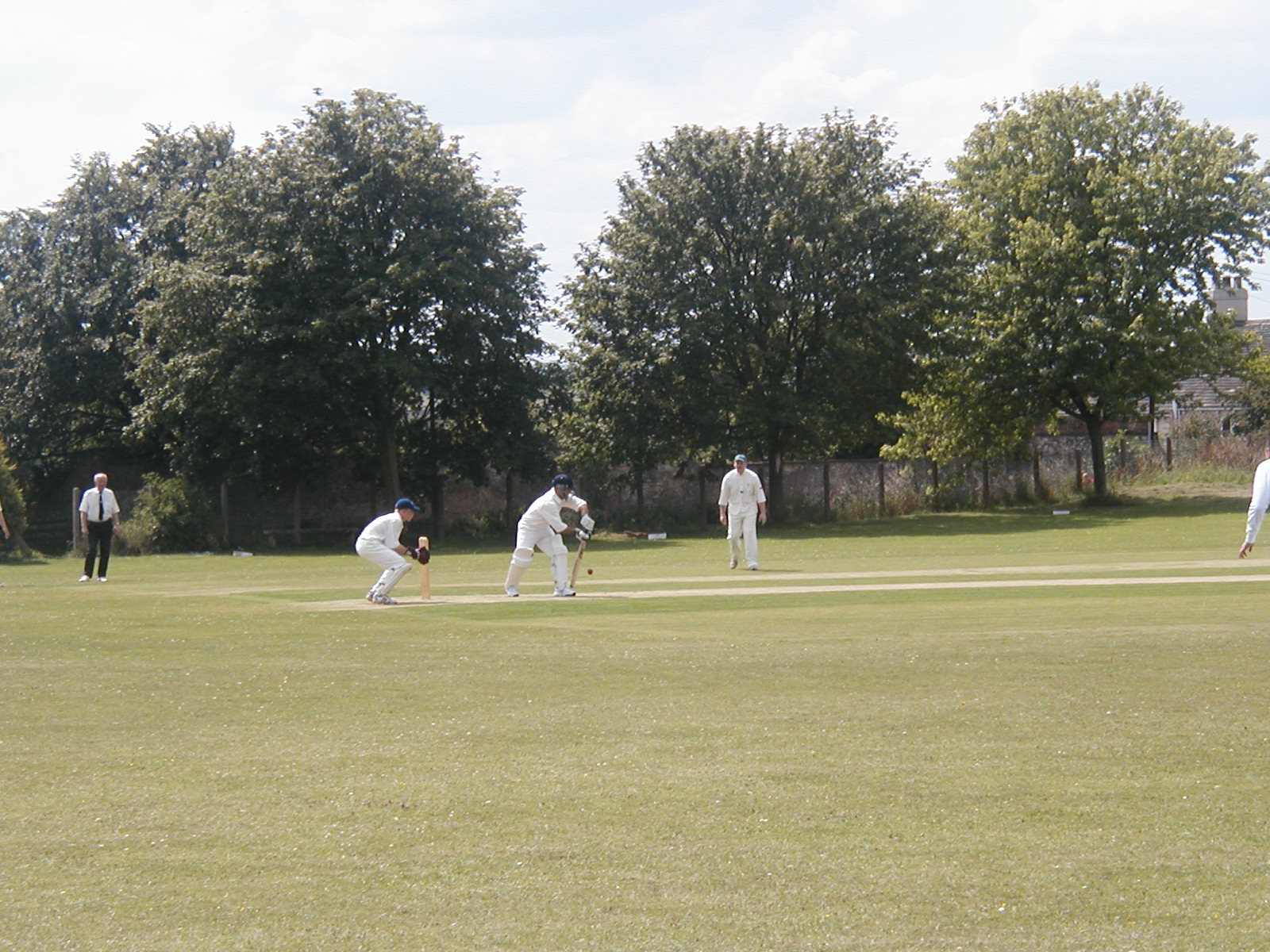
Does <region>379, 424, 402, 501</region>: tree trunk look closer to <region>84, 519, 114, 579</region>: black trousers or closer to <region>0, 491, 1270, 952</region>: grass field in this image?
<region>84, 519, 114, 579</region>: black trousers

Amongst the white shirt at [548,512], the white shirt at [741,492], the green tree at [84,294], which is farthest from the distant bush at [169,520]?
the white shirt at [548,512]

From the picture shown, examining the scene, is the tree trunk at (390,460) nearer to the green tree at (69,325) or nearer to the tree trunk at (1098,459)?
the green tree at (69,325)

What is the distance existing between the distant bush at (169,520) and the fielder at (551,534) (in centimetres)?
1954

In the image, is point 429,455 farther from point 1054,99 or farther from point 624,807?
point 624,807

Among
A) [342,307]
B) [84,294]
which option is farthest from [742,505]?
[84,294]

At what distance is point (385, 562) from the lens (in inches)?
723

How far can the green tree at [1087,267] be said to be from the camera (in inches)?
1705

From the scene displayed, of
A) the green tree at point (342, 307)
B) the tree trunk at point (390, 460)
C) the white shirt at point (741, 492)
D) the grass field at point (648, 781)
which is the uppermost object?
the green tree at point (342, 307)

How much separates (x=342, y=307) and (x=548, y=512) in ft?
63.4

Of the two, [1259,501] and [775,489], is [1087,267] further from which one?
[1259,501]

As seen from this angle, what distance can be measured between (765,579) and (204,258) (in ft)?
76.1

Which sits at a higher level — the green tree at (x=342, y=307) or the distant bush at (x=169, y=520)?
the green tree at (x=342, y=307)

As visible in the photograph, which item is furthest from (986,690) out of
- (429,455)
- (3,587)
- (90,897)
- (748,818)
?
(429,455)

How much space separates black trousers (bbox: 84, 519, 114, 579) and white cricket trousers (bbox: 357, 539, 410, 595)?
7.87 m
